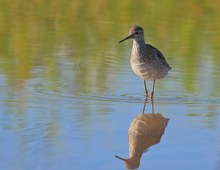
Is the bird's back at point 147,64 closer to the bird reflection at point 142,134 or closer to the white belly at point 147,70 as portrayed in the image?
the white belly at point 147,70

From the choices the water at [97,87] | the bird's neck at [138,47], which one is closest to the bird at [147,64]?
the bird's neck at [138,47]

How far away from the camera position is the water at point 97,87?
648cm

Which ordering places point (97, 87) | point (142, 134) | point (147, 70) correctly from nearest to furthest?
1. point (142, 134)
2. point (147, 70)
3. point (97, 87)

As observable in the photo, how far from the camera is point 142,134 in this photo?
7180 millimetres

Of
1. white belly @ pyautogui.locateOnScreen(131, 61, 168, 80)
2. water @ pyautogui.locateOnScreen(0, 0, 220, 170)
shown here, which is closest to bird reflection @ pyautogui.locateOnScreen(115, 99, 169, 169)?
water @ pyautogui.locateOnScreen(0, 0, 220, 170)

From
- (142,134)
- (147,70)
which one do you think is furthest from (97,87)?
(142,134)

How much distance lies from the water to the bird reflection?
70mm

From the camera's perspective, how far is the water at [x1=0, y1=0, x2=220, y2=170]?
6.48 meters

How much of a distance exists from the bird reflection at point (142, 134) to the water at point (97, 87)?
0.07 m

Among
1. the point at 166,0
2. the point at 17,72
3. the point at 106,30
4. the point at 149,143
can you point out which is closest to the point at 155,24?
the point at 106,30

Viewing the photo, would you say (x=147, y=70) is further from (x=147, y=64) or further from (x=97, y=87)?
(x=97, y=87)

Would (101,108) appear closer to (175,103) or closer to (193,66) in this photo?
(175,103)

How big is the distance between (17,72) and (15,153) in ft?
11.5

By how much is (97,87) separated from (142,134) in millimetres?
2098
